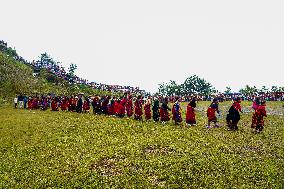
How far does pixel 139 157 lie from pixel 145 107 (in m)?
13.1

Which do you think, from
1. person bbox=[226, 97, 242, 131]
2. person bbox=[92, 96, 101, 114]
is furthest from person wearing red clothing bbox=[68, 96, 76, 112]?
person bbox=[226, 97, 242, 131]

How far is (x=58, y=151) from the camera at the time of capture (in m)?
17.3

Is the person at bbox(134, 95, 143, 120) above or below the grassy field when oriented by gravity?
above

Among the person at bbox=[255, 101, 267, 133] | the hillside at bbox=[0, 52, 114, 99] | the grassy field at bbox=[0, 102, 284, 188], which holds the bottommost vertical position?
the grassy field at bbox=[0, 102, 284, 188]

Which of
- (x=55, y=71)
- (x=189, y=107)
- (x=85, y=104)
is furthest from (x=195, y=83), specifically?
(x=189, y=107)

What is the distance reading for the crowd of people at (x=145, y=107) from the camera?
79.5ft

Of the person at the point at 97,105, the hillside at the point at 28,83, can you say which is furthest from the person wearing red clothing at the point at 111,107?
the hillside at the point at 28,83

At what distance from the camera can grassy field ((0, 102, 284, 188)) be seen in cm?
1305

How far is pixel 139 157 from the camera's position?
15.9 m

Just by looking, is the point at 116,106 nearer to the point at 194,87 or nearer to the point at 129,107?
the point at 129,107

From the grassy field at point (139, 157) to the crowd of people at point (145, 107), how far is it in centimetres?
140

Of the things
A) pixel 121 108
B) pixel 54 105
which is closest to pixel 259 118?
pixel 121 108

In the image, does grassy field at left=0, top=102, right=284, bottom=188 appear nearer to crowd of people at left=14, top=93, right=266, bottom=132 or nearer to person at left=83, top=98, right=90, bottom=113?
crowd of people at left=14, top=93, right=266, bottom=132

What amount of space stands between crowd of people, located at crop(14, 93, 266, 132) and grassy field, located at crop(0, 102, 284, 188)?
1402 mm
